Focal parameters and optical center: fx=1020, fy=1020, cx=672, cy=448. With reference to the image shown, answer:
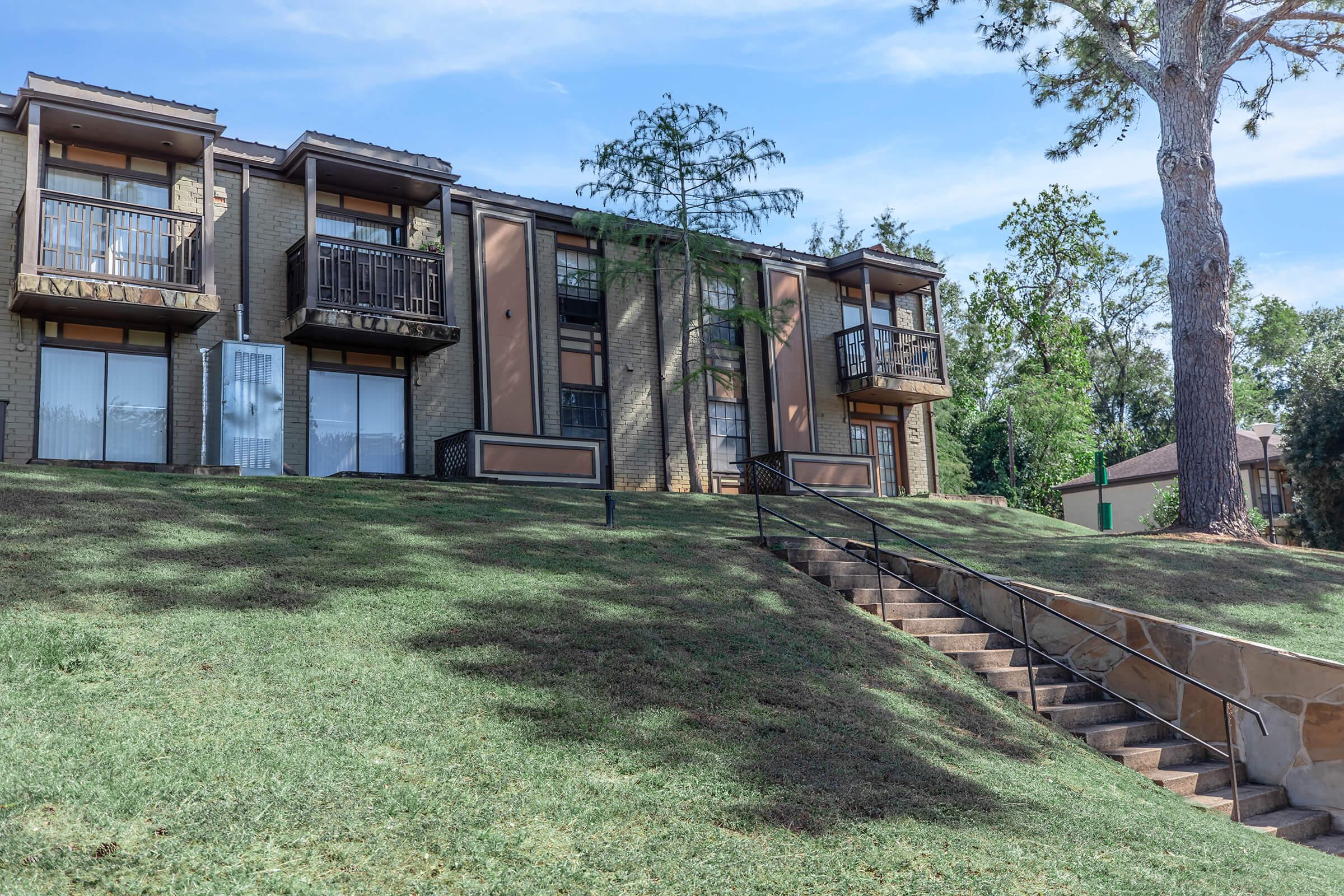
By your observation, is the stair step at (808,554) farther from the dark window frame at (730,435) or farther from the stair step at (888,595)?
the dark window frame at (730,435)

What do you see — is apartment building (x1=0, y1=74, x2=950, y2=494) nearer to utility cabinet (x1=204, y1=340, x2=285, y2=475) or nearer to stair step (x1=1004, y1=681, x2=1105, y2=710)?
utility cabinet (x1=204, y1=340, x2=285, y2=475)

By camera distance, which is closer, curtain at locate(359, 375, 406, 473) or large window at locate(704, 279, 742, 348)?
curtain at locate(359, 375, 406, 473)

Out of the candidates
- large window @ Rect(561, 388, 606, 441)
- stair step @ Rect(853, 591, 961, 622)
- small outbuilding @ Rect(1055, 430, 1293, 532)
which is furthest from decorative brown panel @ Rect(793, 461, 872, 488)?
small outbuilding @ Rect(1055, 430, 1293, 532)

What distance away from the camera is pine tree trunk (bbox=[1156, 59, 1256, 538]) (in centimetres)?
1647

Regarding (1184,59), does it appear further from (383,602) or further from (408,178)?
(383,602)

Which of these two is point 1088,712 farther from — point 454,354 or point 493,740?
point 454,354

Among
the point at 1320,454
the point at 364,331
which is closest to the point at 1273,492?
the point at 1320,454

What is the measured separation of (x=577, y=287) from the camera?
67.7 ft

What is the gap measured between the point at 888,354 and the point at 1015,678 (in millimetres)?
15003

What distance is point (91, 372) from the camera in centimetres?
1547

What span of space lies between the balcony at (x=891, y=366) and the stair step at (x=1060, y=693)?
13824mm

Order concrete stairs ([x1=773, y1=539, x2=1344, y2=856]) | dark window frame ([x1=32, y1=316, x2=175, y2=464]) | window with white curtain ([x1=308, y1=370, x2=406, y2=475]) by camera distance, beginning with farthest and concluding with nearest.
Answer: window with white curtain ([x1=308, y1=370, x2=406, y2=475]) → dark window frame ([x1=32, y1=316, x2=175, y2=464]) → concrete stairs ([x1=773, y1=539, x2=1344, y2=856])

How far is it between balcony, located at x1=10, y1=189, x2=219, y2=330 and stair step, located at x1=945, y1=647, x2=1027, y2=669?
11779mm

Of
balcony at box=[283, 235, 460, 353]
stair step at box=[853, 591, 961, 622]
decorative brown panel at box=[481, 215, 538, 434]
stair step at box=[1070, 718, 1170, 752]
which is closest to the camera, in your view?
stair step at box=[1070, 718, 1170, 752]
